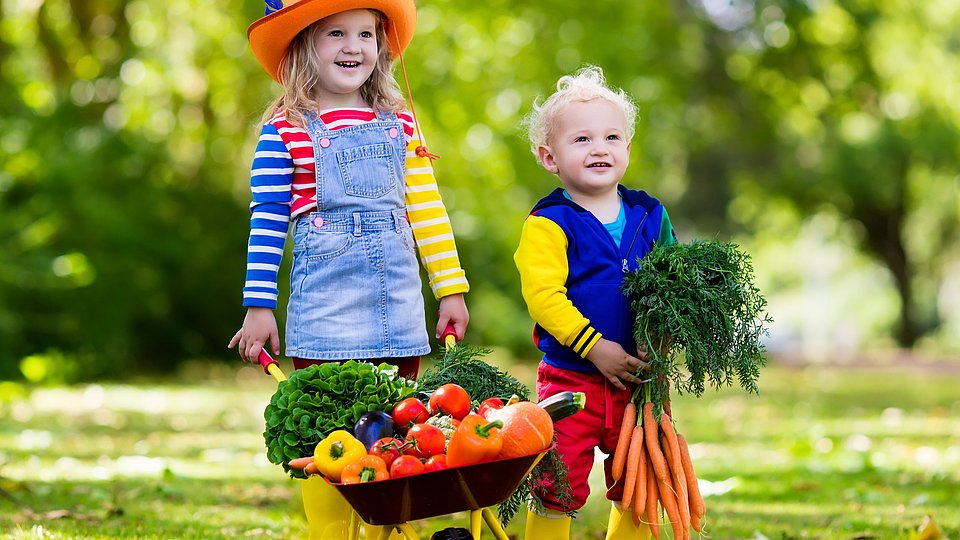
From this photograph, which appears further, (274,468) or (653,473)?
(274,468)

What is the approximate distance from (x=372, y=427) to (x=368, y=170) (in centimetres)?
101

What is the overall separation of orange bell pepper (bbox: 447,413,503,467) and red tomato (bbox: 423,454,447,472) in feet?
0.07

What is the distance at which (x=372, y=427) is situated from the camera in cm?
319

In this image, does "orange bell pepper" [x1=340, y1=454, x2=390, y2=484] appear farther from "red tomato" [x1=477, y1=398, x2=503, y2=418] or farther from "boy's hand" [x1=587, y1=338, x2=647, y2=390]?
"boy's hand" [x1=587, y1=338, x2=647, y2=390]

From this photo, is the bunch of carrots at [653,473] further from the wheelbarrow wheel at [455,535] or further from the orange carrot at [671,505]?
the wheelbarrow wheel at [455,535]

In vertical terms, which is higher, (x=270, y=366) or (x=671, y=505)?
(x=270, y=366)

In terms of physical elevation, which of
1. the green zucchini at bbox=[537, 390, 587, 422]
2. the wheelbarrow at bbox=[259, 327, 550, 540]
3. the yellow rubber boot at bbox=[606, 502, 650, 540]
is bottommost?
the yellow rubber boot at bbox=[606, 502, 650, 540]

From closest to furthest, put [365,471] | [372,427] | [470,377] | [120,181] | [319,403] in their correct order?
[365,471] < [372,427] < [319,403] < [470,377] < [120,181]

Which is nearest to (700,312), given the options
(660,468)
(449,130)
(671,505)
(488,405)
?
(660,468)

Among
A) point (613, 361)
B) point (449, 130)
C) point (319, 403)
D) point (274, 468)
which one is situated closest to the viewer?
point (319, 403)

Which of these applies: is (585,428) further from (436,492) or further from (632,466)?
(436,492)

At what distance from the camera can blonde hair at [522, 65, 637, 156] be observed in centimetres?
395

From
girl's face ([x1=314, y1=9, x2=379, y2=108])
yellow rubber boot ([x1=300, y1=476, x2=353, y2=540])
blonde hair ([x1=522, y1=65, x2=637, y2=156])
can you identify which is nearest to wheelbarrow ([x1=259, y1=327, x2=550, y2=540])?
yellow rubber boot ([x1=300, y1=476, x2=353, y2=540])

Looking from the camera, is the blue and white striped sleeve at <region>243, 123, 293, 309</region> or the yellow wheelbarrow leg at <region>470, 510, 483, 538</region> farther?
the blue and white striped sleeve at <region>243, 123, 293, 309</region>
